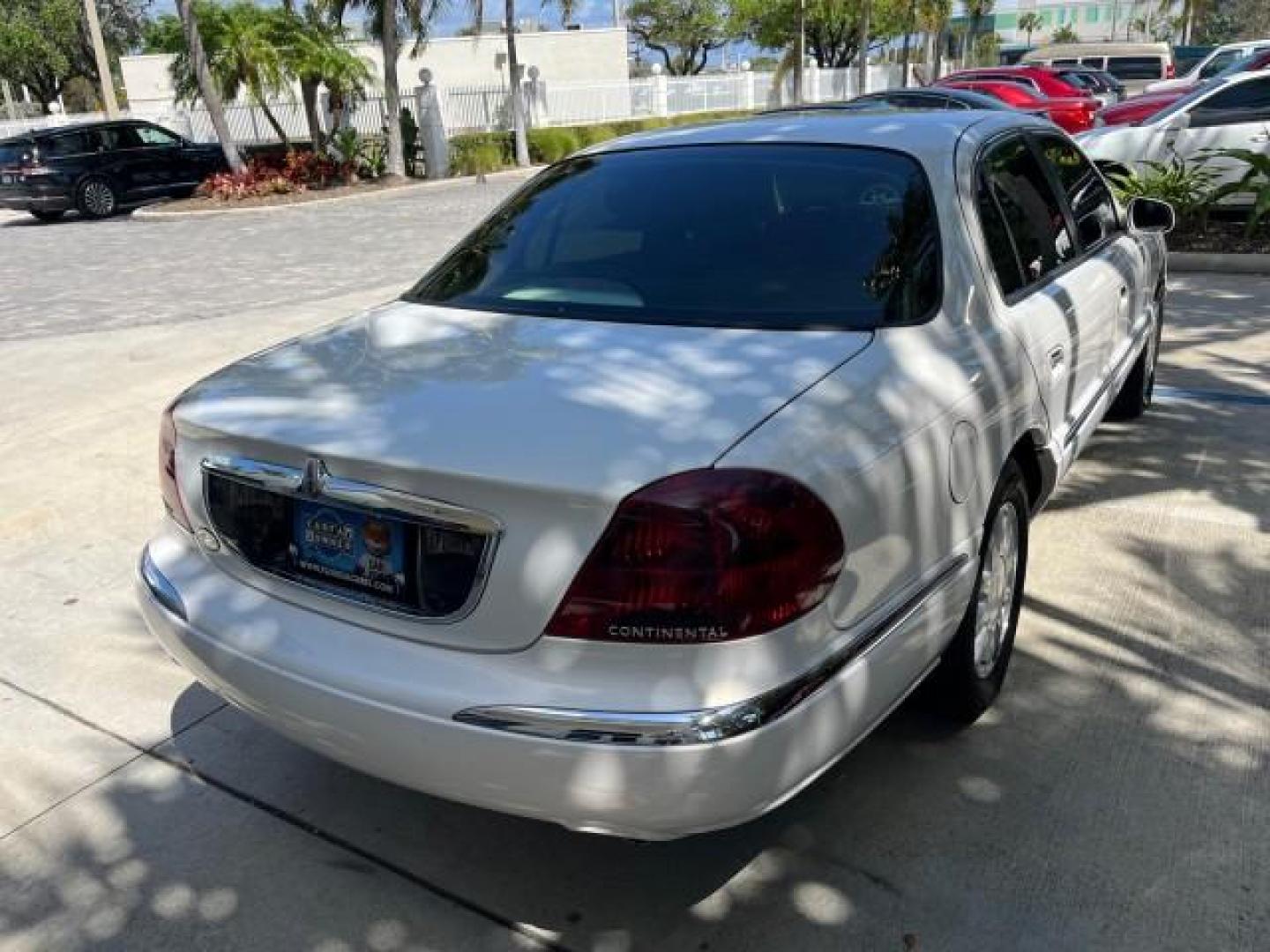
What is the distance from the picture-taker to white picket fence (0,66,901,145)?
2803cm

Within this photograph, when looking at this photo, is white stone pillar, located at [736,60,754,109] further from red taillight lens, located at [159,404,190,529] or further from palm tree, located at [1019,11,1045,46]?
palm tree, located at [1019,11,1045,46]

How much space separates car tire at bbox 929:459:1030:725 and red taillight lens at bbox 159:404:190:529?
1971 millimetres

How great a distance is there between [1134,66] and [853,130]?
34.0 metres

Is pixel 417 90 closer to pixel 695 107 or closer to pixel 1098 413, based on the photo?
pixel 695 107

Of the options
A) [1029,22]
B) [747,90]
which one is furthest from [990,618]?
[1029,22]

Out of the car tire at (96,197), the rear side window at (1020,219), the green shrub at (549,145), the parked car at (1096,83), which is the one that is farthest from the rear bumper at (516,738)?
the green shrub at (549,145)

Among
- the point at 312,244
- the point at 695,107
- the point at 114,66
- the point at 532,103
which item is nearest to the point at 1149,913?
the point at 312,244

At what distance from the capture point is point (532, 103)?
3064 cm

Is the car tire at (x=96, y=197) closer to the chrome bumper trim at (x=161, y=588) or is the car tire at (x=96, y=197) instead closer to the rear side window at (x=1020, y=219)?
the chrome bumper trim at (x=161, y=588)

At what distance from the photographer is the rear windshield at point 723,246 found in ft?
9.11

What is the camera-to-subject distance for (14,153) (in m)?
18.7

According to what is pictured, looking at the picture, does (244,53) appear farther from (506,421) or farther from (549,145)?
(506,421)

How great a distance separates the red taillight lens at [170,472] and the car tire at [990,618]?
1.97 metres

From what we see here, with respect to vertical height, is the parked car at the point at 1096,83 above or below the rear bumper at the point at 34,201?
above
